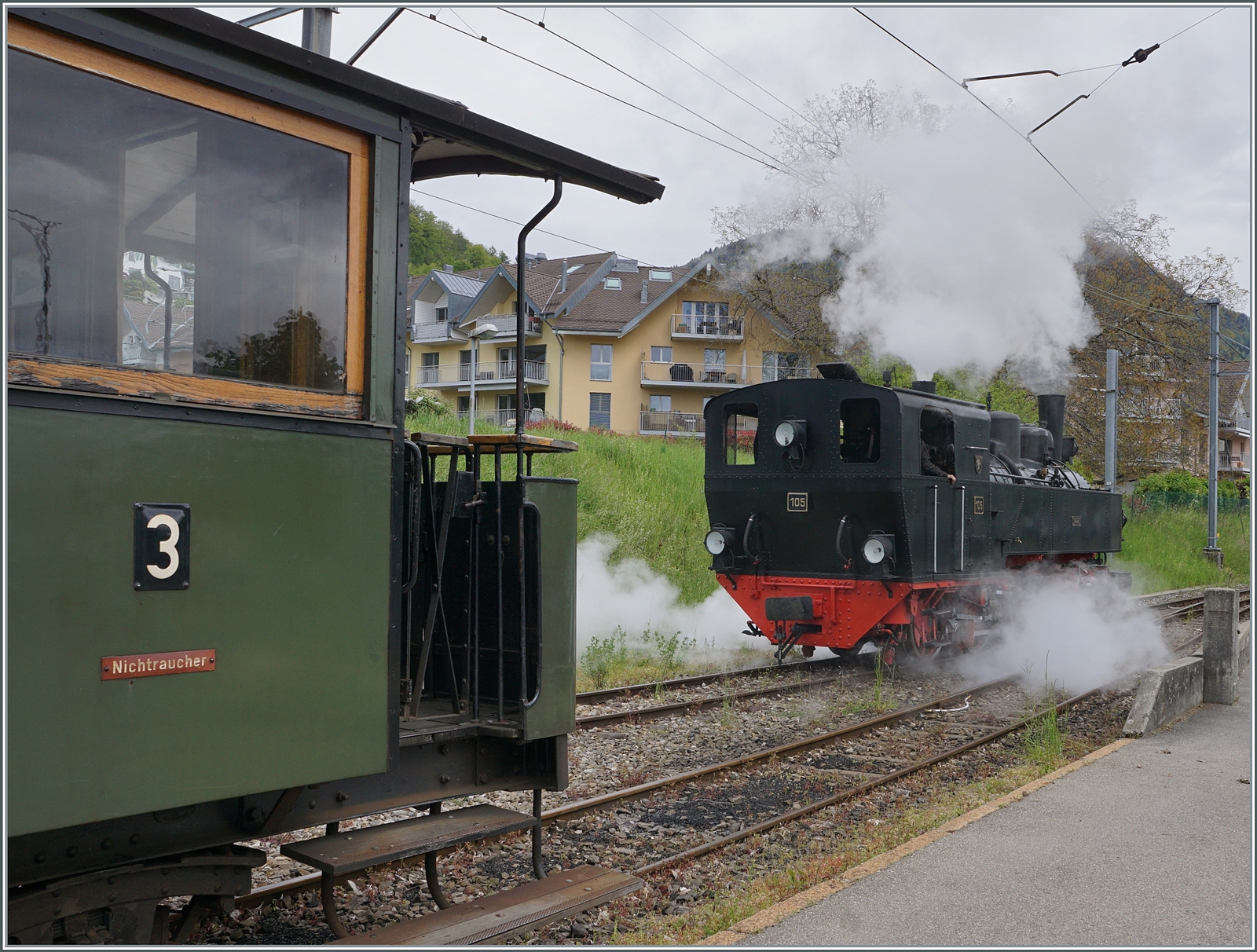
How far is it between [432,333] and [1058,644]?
118 ft

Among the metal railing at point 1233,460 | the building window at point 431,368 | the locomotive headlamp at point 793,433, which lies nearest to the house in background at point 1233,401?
the metal railing at point 1233,460

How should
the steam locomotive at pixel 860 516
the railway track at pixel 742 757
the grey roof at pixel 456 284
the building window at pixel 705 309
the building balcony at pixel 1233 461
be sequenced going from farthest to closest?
1. the building balcony at pixel 1233 461
2. the grey roof at pixel 456 284
3. the building window at pixel 705 309
4. the steam locomotive at pixel 860 516
5. the railway track at pixel 742 757

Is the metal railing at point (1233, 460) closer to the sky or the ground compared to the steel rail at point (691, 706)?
closer to the sky

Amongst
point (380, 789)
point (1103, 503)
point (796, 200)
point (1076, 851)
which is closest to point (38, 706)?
point (380, 789)

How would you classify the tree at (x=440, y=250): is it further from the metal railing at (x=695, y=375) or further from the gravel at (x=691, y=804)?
the gravel at (x=691, y=804)

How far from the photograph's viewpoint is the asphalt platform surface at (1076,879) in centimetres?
395

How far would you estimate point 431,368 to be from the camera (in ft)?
145

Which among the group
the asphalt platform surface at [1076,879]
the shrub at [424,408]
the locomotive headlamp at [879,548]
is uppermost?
the shrub at [424,408]

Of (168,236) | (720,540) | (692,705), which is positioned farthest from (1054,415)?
(168,236)

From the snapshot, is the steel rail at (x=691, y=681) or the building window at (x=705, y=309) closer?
the steel rail at (x=691, y=681)

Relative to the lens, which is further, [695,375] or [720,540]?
[695,375]

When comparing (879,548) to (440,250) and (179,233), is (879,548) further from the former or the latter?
(440,250)

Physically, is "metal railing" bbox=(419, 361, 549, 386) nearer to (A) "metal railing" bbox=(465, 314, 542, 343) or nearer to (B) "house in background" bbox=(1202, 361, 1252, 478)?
(A) "metal railing" bbox=(465, 314, 542, 343)

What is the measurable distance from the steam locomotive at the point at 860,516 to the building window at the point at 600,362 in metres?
28.9
